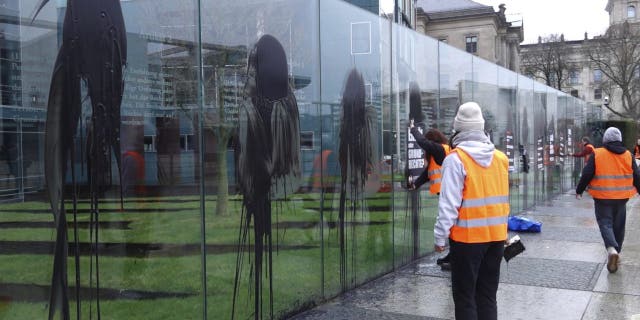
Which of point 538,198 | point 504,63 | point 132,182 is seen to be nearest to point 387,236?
point 132,182

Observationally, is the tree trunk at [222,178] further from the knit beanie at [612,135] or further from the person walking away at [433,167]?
the knit beanie at [612,135]

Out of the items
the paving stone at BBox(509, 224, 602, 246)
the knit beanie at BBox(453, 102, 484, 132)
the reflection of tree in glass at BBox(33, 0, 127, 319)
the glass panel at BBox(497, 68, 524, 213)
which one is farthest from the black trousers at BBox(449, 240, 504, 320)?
the glass panel at BBox(497, 68, 524, 213)

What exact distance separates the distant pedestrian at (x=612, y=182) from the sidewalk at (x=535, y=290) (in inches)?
21.9

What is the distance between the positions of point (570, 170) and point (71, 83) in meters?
19.6

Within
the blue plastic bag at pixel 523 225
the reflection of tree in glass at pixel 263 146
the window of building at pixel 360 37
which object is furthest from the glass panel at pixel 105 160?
the blue plastic bag at pixel 523 225

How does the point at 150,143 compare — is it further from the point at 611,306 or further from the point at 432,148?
the point at 611,306

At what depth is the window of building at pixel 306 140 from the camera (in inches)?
226

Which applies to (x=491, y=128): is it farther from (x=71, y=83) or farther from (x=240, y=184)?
Answer: (x=71, y=83)

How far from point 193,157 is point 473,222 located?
2.14m

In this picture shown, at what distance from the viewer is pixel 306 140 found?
19.1 feet

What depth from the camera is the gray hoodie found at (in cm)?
425

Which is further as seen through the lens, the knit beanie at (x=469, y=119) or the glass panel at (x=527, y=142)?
the glass panel at (x=527, y=142)

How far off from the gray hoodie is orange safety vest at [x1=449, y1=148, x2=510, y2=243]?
4 centimetres

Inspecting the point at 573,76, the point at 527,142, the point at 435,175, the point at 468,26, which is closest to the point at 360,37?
the point at 435,175
